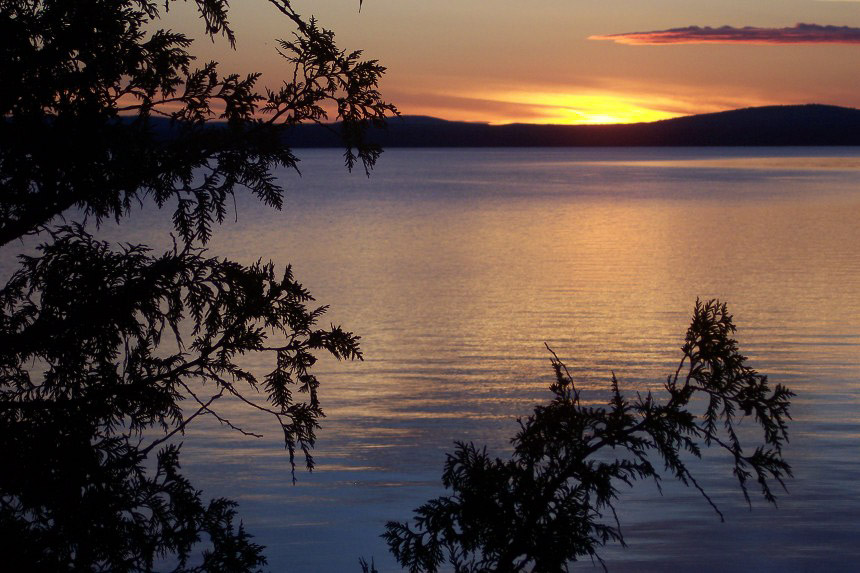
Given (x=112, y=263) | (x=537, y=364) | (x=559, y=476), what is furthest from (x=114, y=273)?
(x=537, y=364)

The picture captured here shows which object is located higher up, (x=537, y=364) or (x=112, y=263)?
(x=112, y=263)

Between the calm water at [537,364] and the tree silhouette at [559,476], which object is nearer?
the tree silhouette at [559,476]

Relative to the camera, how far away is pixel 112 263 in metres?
4.28

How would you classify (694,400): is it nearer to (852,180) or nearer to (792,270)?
(792,270)

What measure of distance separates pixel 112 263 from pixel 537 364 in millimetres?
13845

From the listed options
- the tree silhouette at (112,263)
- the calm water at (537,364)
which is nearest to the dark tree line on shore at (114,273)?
the tree silhouette at (112,263)

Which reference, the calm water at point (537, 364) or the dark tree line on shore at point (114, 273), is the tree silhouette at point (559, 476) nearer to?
the dark tree line on shore at point (114, 273)

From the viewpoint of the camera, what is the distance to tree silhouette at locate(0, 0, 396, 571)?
13.7 feet

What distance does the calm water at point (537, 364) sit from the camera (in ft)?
35.4

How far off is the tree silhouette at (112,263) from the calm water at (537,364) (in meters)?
5.83

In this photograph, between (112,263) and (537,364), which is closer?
(112,263)

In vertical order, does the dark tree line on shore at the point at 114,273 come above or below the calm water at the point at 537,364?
above

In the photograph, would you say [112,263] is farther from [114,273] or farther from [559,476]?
[559,476]

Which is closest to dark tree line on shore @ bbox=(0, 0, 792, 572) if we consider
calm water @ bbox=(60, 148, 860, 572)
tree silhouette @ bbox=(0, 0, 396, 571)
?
tree silhouette @ bbox=(0, 0, 396, 571)
